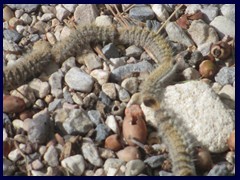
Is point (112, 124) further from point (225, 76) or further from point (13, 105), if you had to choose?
point (225, 76)

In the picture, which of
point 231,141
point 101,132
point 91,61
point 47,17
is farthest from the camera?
point 47,17

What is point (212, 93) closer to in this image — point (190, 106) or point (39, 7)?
point (190, 106)

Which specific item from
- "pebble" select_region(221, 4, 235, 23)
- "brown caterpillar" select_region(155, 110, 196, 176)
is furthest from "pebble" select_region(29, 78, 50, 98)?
"pebble" select_region(221, 4, 235, 23)

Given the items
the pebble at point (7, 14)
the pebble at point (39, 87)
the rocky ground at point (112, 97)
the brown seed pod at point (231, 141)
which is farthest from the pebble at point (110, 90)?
the pebble at point (7, 14)

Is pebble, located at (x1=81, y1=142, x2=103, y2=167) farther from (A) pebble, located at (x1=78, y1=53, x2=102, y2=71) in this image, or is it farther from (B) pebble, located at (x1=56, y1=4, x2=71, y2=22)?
(B) pebble, located at (x1=56, y1=4, x2=71, y2=22)

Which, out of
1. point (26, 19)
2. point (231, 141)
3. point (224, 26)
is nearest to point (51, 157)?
point (231, 141)

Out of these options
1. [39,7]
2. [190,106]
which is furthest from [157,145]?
[39,7]
